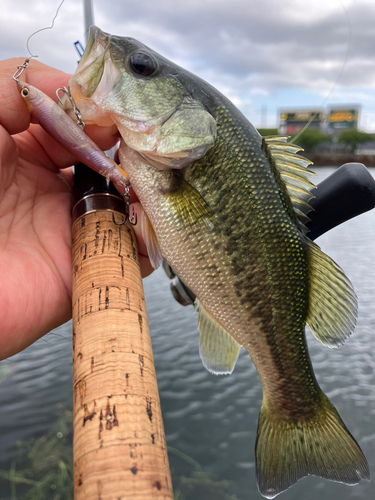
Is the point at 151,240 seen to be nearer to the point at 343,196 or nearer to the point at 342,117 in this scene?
the point at 343,196

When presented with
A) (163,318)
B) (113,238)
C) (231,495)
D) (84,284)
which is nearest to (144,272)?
(113,238)

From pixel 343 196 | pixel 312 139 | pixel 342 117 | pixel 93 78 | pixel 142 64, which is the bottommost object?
pixel 343 196

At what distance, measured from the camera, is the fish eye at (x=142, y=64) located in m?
1.42

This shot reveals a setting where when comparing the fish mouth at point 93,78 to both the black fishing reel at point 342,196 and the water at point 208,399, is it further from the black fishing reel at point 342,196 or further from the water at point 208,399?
the water at point 208,399

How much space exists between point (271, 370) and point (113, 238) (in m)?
0.88

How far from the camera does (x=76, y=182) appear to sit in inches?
64.7

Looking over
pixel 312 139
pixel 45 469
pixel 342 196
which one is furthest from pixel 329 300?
pixel 312 139

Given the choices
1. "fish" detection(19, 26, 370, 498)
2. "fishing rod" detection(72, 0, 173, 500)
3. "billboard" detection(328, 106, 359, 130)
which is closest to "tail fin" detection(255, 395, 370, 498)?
"fish" detection(19, 26, 370, 498)

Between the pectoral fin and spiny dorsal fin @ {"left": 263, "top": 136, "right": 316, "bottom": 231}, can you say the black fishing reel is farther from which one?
the pectoral fin

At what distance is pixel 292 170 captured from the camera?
155 centimetres

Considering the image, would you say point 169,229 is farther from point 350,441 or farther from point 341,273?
point 350,441

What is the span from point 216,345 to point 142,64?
3.92 feet

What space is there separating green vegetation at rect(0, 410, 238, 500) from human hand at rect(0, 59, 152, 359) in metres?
2.23

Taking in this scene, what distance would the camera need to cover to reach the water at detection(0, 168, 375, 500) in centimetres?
324
